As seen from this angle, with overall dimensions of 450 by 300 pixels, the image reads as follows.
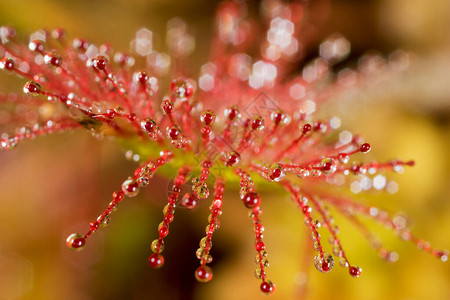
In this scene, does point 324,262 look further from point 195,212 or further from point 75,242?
point 195,212

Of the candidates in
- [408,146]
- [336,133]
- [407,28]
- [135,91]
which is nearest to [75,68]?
[135,91]

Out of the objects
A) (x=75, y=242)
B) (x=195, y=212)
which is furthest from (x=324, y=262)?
(x=195, y=212)

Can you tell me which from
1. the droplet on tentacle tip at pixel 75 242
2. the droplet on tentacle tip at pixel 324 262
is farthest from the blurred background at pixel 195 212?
the droplet on tentacle tip at pixel 75 242

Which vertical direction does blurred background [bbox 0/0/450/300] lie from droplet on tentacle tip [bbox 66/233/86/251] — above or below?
above

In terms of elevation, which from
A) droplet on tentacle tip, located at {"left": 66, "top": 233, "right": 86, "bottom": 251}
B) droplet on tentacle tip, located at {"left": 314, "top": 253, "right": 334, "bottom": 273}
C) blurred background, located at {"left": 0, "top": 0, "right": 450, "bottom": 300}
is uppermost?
blurred background, located at {"left": 0, "top": 0, "right": 450, "bottom": 300}

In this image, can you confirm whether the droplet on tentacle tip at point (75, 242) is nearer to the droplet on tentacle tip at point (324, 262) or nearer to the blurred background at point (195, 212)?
the droplet on tentacle tip at point (324, 262)

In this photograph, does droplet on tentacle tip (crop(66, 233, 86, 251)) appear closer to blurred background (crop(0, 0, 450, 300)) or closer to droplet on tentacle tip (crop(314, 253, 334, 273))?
droplet on tentacle tip (crop(314, 253, 334, 273))

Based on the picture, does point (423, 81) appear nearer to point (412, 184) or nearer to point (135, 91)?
point (412, 184)

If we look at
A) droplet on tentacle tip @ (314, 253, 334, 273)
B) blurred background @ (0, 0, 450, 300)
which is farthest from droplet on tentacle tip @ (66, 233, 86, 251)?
blurred background @ (0, 0, 450, 300)
